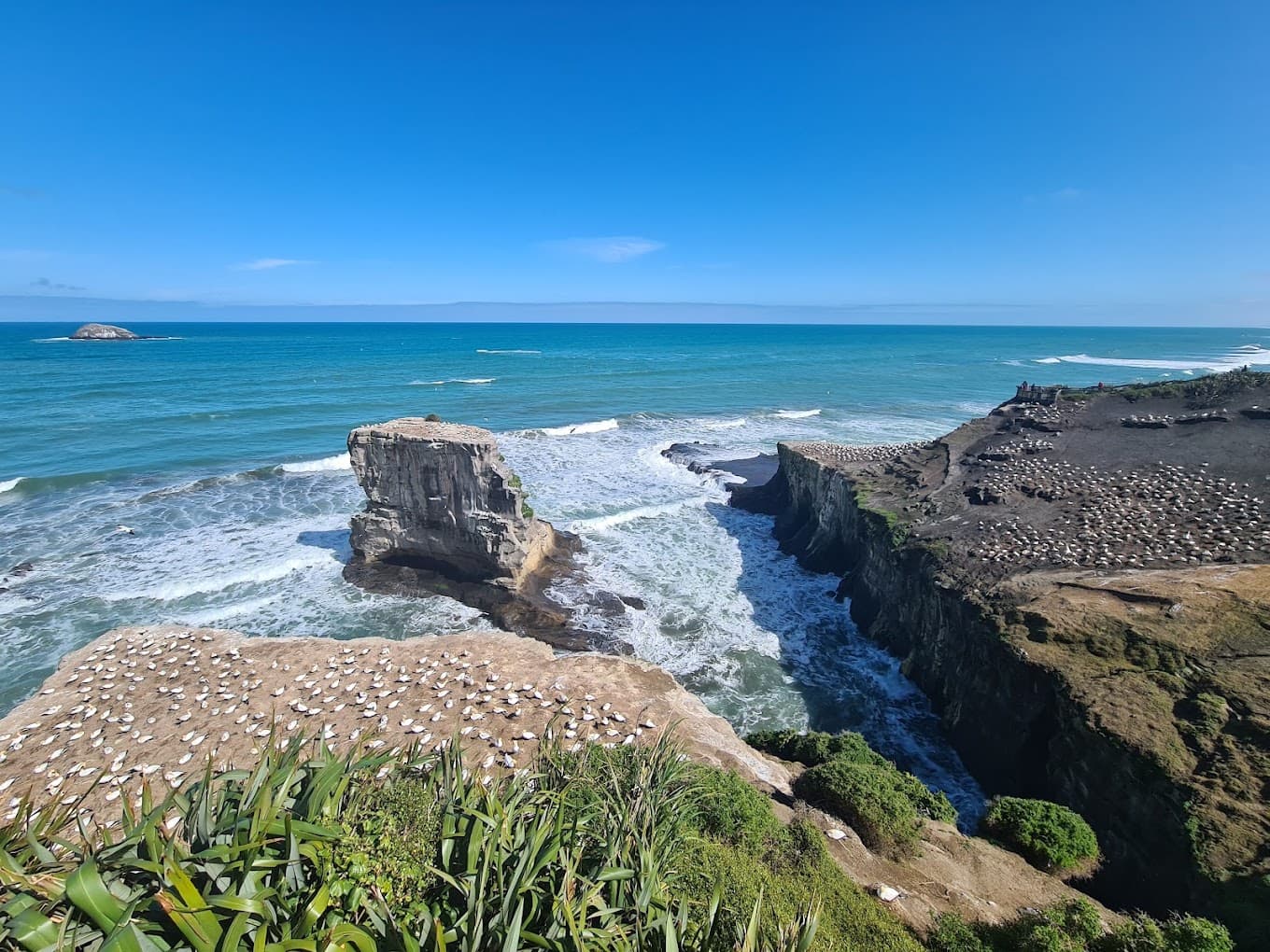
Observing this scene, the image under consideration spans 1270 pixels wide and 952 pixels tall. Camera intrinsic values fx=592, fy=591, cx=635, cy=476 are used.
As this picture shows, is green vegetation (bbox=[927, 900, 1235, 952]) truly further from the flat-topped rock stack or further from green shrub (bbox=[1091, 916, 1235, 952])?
the flat-topped rock stack

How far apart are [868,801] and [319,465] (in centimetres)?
3447

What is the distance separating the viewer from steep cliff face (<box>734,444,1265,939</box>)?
9.34 meters

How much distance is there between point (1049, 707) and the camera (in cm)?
1256

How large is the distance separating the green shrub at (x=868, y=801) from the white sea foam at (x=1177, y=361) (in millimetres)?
115974

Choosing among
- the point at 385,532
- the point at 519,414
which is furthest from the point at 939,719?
the point at 519,414

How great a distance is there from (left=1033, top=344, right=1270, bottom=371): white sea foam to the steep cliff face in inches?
4185

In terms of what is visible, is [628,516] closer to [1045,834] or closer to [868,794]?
[868,794]

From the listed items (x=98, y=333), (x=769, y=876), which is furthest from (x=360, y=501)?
(x=98, y=333)

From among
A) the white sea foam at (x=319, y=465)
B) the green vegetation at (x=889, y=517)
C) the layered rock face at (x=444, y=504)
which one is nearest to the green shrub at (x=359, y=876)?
the layered rock face at (x=444, y=504)

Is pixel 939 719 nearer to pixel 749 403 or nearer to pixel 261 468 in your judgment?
pixel 261 468

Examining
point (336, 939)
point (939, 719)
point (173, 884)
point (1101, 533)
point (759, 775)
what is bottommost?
point (939, 719)

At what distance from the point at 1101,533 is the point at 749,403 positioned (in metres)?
43.6

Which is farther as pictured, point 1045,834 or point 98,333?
point 98,333

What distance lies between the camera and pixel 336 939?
4.31 metres
